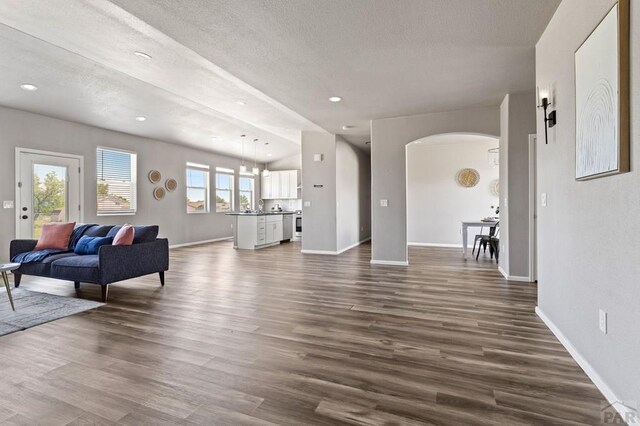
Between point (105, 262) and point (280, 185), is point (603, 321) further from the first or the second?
point (280, 185)

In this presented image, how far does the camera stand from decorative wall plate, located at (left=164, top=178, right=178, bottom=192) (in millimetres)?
8461

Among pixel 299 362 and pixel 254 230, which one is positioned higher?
pixel 254 230

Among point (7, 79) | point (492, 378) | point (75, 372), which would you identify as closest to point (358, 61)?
point (492, 378)

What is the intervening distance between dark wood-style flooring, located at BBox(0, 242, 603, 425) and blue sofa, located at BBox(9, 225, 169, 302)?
0.31 meters

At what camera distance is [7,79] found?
4531 mm

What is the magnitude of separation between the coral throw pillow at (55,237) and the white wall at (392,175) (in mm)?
4809

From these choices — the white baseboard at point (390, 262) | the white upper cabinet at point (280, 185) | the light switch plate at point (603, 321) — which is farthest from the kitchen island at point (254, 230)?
the light switch plate at point (603, 321)

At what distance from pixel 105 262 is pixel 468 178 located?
7.80m

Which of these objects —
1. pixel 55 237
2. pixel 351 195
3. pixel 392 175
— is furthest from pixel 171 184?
pixel 392 175

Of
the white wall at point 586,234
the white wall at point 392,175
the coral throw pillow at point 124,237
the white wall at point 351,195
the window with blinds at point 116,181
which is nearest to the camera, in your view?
the white wall at point 586,234

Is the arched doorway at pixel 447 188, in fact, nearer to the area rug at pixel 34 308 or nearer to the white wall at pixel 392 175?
the white wall at pixel 392 175

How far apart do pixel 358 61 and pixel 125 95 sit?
A: 4.17m

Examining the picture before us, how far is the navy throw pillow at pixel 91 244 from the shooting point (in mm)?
4262

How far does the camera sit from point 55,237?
449cm
